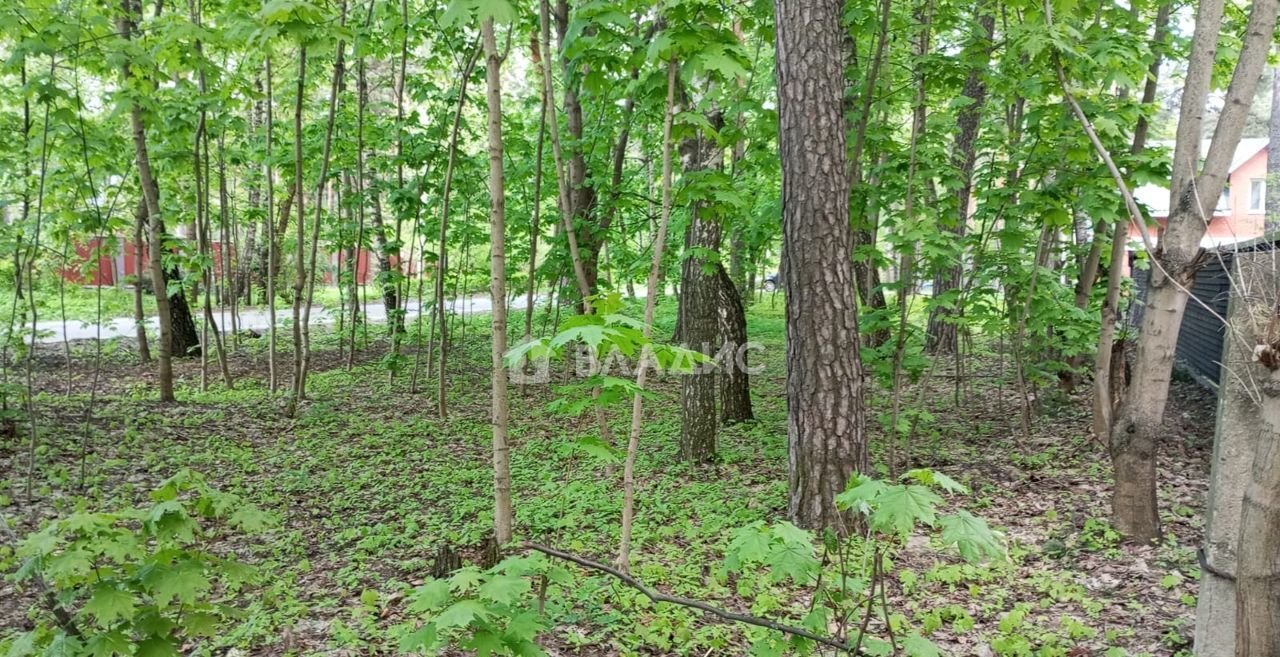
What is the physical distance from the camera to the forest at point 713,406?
7.92 feet

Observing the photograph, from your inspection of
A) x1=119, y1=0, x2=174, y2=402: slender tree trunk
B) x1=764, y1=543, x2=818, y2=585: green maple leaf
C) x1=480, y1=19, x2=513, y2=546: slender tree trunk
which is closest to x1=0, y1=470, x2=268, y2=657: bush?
x1=480, y1=19, x2=513, y2=546: slender tree trunk

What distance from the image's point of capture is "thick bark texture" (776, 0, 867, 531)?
4.30 metres

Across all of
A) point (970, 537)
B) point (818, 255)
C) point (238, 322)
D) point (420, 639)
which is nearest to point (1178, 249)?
point (818, 255)

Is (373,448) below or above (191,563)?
below

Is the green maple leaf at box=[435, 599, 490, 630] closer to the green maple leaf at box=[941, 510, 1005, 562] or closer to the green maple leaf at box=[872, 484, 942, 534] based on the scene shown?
the green maple leaf at box=[872, 484, 942, 534]

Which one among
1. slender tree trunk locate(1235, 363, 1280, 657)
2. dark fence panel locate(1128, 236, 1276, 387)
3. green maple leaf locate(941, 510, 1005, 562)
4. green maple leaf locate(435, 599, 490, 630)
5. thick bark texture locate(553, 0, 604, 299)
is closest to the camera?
green maple leaf locate(435, 599, 490, 630)

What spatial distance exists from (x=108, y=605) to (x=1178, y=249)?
434 cm

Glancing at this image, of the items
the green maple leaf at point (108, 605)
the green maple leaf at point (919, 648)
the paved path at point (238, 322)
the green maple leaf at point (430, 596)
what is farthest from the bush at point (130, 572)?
the paved path at point (238, 322)

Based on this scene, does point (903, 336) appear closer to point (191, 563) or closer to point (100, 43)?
point (191, 563)

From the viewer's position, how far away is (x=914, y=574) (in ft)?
13.4

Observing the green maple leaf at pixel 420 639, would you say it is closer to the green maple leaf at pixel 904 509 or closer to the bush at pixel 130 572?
the bush at pixel 130 572

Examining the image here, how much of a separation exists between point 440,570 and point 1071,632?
10.2ft

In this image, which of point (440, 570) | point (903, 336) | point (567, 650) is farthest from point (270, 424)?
point (903, 336)

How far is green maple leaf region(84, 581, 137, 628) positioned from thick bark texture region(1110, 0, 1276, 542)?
4.21m
